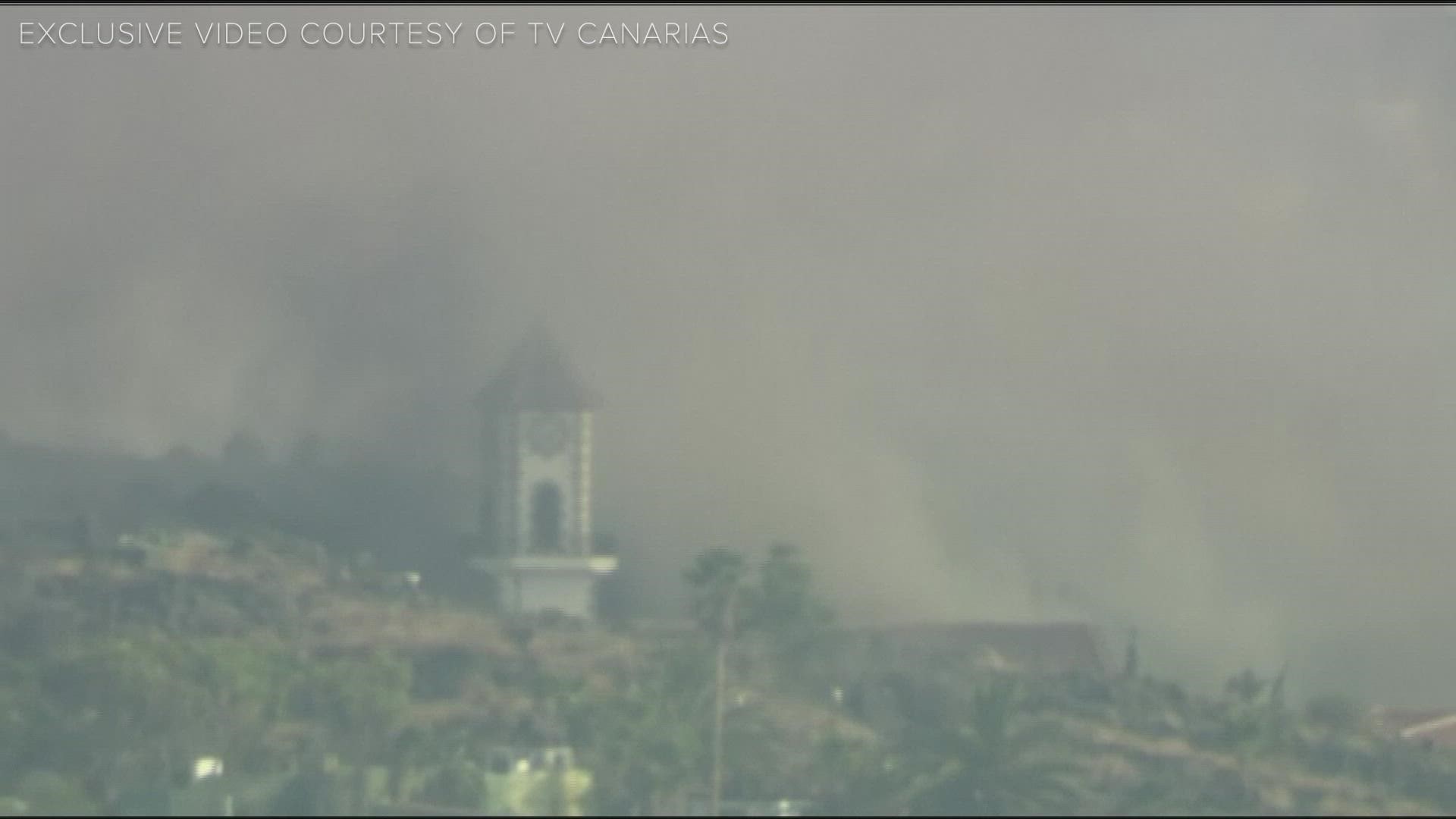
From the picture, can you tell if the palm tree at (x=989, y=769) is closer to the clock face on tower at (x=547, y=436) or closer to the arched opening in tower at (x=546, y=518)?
the arched opening in tower at (x=546, y=518)

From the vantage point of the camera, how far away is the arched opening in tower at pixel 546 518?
3804 inches

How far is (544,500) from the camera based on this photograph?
9669 cm

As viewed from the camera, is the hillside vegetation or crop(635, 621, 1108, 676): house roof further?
crop(635, 621, 1108, 676): house roof

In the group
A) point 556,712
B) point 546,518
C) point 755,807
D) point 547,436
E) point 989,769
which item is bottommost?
point 755,807

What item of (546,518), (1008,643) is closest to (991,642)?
(1008,643)

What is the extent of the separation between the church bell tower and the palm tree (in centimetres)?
835

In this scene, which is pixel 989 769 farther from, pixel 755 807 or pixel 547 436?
pixel 547 436

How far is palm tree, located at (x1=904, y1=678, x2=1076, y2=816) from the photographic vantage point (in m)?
87.6

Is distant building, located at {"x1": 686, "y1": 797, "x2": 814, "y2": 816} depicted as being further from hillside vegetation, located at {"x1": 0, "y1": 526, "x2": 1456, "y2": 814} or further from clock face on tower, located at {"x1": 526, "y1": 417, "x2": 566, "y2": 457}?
clock face on tower, located at {"x1": 526, "y1": 417, "x2": 566, "y2": 457}

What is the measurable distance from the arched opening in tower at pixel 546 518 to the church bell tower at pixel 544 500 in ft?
0.04

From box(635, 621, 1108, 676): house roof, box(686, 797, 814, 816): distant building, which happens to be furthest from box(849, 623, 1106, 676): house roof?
box(686, 797, 814, 816): distant building

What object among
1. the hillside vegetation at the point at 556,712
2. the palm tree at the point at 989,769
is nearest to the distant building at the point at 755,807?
the hillside vegetation at the point at 556,712

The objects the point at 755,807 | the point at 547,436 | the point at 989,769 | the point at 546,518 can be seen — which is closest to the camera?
the point at 755,807

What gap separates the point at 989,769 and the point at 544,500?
1122cm
